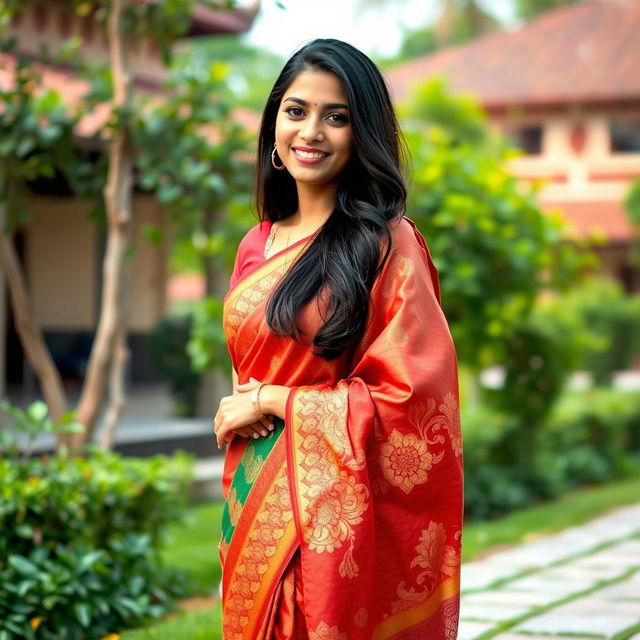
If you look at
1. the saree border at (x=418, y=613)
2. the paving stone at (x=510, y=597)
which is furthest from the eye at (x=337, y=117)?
the paving stone at (x=510, y=597)

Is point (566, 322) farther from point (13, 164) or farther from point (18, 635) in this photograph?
point (18, 635)

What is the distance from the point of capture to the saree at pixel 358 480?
2369mm

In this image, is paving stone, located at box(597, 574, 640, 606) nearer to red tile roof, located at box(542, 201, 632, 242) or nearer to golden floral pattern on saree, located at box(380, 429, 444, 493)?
golden floral pattern on saree, located at box(380, 429, 444, 493)

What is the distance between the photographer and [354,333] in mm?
2420

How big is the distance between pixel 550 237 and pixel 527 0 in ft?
94.6

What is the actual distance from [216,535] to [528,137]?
57.5 feet

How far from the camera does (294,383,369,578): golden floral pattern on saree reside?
2.37 metres

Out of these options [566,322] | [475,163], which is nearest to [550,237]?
[475,163]

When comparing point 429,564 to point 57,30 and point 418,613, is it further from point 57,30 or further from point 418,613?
point 57,30

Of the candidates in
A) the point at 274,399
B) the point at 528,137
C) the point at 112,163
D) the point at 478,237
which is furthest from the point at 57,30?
the point at 528,137

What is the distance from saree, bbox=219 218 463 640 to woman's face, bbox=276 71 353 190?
0.54ft

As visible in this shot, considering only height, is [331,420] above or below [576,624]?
above

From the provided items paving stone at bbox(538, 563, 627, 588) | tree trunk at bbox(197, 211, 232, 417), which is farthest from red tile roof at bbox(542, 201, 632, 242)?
paving stone at bbox(538, 563, 627, 588)

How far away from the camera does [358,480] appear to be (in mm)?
2373
